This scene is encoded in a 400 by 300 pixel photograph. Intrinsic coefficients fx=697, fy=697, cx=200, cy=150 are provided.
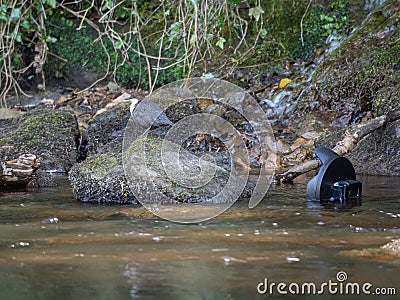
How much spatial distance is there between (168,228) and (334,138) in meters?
3.04

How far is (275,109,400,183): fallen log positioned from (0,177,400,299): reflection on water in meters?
0.68

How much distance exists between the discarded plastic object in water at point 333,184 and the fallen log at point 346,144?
0.91 feet

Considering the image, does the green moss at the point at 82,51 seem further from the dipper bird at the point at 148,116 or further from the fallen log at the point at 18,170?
the fallen log at the point at 18,170

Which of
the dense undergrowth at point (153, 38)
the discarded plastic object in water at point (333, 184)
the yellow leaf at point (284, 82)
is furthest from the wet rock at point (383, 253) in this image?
the yellow leaf at point (284, 82)

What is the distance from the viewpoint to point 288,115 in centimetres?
820

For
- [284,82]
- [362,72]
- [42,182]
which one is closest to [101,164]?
[42,182]

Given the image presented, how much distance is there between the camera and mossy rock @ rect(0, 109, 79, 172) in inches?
266

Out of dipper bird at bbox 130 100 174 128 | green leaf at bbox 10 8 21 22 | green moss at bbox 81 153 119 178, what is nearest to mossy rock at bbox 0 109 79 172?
dipper bird at bbox 130 100 174 128

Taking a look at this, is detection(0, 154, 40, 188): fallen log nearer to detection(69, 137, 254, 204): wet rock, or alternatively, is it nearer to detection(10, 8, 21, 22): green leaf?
detection(69, 137, 254, 204): wet rock

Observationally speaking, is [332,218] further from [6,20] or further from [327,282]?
[6,20]

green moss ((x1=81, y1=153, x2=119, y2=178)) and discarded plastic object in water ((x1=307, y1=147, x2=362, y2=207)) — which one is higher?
green moss ((x1=81, y1=153, x2=119, y2=178))

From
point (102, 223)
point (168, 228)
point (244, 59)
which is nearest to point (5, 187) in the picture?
point (102, 223)

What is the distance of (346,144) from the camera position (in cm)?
522

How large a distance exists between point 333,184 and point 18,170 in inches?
94.0
